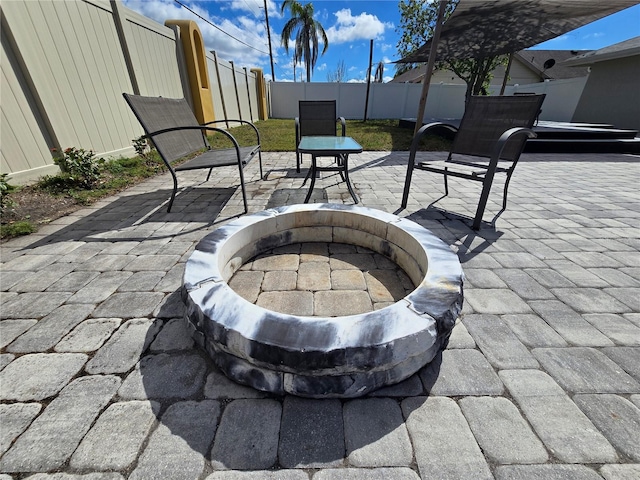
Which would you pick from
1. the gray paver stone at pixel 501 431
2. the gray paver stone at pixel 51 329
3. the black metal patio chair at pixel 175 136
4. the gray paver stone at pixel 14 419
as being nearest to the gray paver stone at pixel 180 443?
the gray paver stone at pixel 14 419

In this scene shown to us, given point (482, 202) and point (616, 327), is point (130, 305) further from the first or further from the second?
point (482, 202)

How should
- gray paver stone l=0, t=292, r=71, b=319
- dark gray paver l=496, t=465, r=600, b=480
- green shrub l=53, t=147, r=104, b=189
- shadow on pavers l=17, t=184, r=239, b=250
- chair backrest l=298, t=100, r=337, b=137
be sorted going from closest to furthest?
dark gray paver l=496, t=465, r=600, b=480 < gray paver stone l=0, t=292, r=71, b=319 < shadow on pavers l=17, t=184, r=239, b=250 < green shrub l=53, t=147, r=104, b=189 < chair backrest l=298, t=100, r=337, b=137

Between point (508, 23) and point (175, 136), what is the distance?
23.5ft

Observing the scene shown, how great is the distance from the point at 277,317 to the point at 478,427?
86cm

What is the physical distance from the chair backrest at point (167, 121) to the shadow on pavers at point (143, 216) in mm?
572

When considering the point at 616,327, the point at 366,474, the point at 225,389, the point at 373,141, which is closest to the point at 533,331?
the point at 616,327

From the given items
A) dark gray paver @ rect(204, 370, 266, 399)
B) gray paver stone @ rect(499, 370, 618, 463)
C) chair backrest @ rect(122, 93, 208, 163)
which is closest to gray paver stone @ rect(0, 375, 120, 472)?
dark gray paver @ rect(204, 370, 266, 399)

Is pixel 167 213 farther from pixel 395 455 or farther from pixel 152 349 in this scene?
pixel 395 455

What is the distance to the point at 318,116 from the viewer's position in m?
4.61

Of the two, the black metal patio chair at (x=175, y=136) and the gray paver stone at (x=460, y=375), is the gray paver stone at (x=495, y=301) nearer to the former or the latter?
the gray paver stone at (x=460, y=375)

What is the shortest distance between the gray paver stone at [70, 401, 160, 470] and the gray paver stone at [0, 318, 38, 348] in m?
0.84

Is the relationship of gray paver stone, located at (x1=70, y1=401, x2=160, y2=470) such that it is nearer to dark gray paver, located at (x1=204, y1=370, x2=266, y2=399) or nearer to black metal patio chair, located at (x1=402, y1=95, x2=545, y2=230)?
dark gray paver, located at (x1=204, y1=370, x2=266, y2=399)

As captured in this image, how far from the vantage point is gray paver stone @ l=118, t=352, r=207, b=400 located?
112 centimetres

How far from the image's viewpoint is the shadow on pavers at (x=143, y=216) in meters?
2.49
